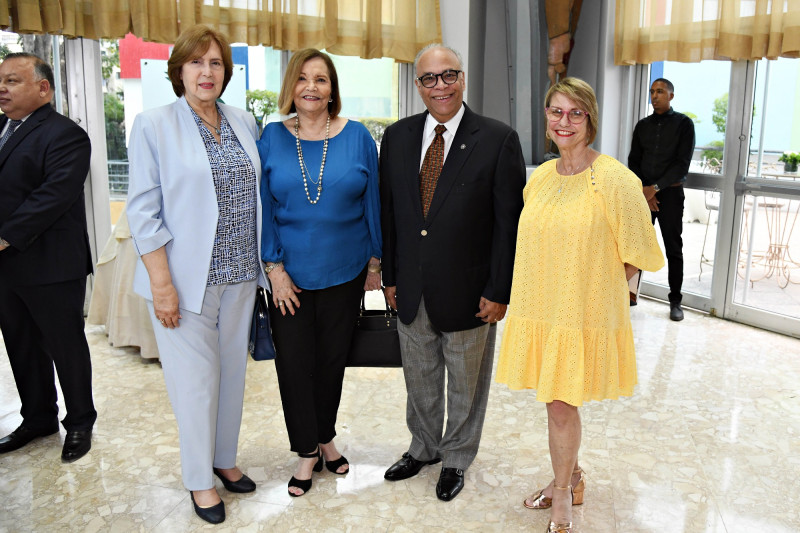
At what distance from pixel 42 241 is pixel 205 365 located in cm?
A: 88

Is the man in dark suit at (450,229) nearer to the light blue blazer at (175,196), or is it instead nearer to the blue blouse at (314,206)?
the blue blouse at (314,206)

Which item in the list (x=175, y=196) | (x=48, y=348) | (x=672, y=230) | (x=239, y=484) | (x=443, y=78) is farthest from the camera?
(x=672, y=230)

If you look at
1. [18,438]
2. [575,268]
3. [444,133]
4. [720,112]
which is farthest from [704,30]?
[18,438]

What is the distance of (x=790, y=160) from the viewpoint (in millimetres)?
4406

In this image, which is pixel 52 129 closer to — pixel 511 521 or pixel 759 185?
pixel 511 521

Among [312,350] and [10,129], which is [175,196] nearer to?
[312,350]

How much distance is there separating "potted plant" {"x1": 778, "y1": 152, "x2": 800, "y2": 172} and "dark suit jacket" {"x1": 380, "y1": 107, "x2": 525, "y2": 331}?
9.57ft

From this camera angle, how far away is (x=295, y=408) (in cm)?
247

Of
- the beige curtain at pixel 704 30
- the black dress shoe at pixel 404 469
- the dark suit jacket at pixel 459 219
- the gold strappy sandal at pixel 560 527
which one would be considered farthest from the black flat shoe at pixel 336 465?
the beige curtain at pixel 704 30

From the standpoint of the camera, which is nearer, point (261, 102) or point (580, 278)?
point (580, 278)

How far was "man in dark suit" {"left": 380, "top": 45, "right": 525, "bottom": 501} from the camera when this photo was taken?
2271 mm

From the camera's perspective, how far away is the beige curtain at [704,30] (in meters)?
4.06

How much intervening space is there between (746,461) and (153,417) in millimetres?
2505

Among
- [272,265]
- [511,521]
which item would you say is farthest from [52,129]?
[511,521]
